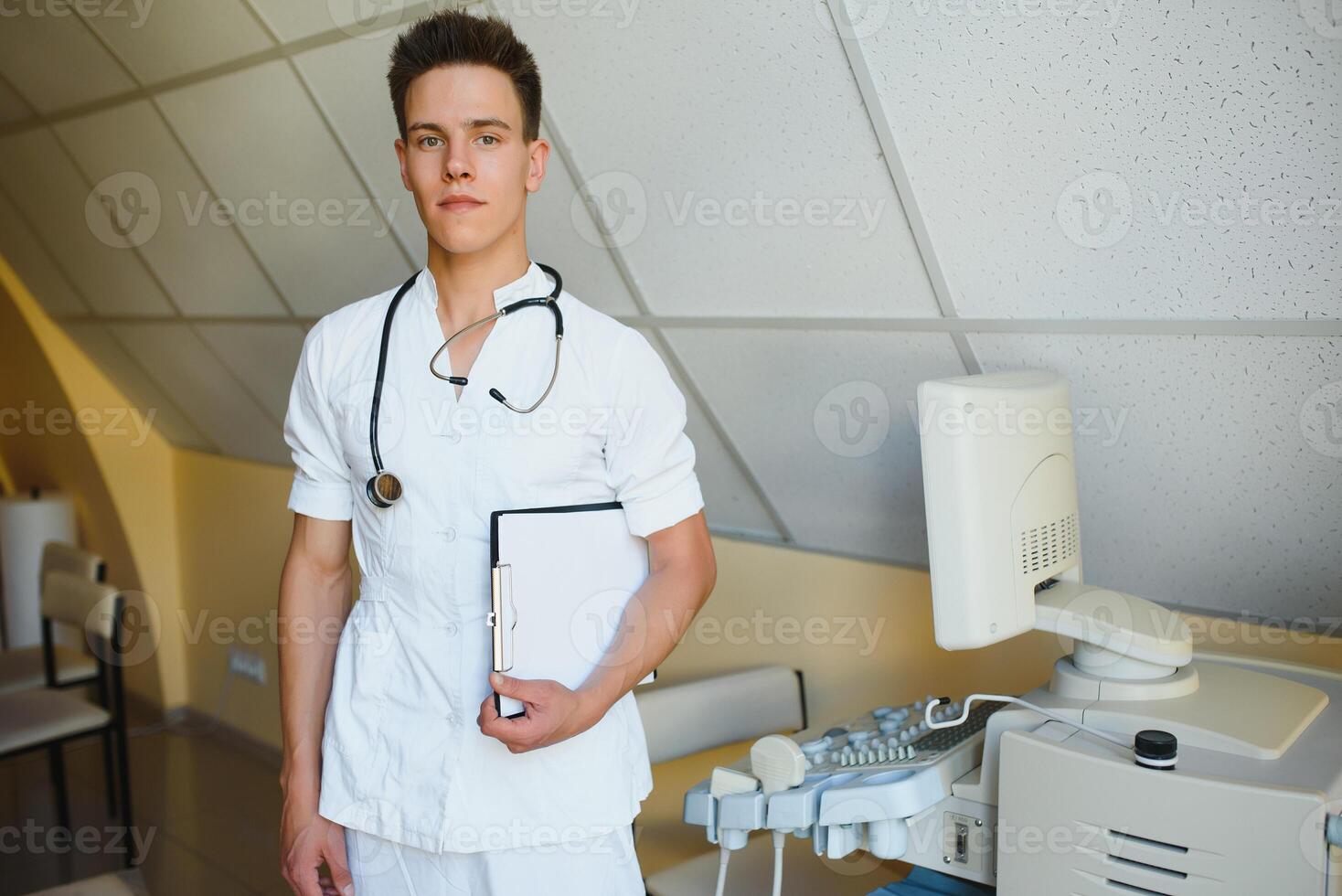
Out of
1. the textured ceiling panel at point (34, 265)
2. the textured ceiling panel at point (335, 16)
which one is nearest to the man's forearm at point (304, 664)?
the textured ceiling panel at point (335, 16)

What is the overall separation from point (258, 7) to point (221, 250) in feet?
3.54

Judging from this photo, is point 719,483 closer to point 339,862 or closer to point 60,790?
point 339,862

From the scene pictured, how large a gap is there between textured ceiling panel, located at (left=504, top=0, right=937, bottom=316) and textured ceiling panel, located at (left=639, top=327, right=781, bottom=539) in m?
0.34

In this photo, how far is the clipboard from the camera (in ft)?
4.78

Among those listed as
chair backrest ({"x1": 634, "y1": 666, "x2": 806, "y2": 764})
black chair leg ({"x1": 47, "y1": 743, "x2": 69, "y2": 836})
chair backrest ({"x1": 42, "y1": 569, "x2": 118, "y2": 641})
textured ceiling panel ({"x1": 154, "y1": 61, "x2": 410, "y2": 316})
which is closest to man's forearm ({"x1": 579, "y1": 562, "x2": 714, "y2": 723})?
chair backrest ({"x1": 634, "y1": 666, "x2": 806, "y2": 764})

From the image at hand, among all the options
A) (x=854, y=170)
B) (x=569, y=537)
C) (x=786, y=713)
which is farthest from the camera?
(x=786, y=713)

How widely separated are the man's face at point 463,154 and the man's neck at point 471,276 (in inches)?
1.5

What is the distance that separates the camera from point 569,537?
1540mm

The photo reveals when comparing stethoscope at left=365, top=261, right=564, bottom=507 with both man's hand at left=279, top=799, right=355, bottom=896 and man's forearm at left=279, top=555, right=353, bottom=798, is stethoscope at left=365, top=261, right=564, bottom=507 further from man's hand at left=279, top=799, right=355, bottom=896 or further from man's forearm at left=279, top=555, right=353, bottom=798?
man's hand at left=279, top=799, right=355, bottom=896

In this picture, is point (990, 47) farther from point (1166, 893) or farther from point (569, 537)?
point (1166, 893)

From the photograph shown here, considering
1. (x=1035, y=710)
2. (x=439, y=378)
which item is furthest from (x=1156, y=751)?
(x=439, y=378)

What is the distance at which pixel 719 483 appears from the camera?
107 inches

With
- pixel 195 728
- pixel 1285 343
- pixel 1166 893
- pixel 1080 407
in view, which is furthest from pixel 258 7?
pixel 195 728

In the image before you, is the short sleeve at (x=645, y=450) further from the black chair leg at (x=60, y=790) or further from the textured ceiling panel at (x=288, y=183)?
the black chair leg at (x=60, y=790)
